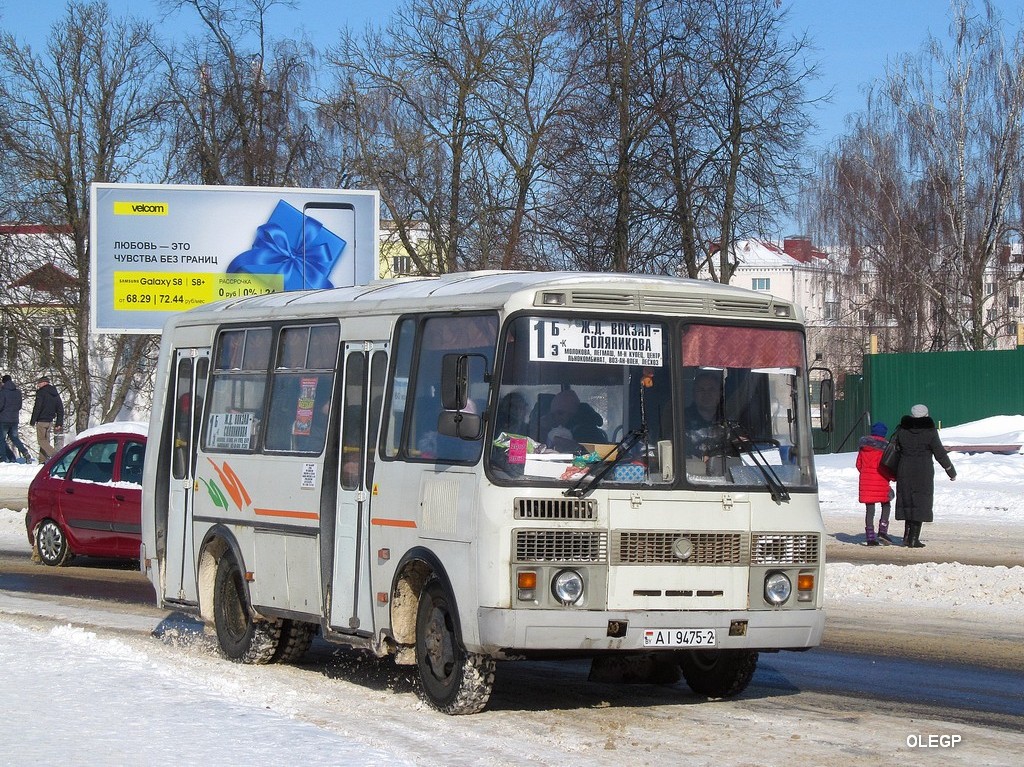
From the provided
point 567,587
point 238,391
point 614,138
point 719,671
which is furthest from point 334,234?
point 567,587

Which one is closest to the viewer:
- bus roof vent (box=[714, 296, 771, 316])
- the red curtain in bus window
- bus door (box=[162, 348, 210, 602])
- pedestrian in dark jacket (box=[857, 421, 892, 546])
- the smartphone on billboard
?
the red curtain in bus window

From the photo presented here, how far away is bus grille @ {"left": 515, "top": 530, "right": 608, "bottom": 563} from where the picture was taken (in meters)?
8.36

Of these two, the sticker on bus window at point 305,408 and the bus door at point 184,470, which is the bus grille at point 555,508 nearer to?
the sticker on bus window at point 305,408

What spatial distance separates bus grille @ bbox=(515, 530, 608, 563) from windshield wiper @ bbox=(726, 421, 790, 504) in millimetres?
1060

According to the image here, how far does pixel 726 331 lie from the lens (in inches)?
360

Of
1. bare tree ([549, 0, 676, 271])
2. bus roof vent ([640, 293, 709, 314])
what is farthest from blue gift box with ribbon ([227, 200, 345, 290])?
bus roof vent ([640, 293, 709, 314])

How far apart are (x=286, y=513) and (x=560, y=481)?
2837mm

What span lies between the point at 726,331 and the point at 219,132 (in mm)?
35202

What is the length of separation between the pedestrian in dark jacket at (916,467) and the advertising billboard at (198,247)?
490 inches

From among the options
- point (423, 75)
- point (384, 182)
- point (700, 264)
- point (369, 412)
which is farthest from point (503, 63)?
point (369, 412)

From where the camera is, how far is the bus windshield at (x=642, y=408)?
8570mm

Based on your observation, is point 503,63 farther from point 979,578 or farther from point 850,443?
point 979,578

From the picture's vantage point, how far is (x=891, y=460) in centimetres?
1936

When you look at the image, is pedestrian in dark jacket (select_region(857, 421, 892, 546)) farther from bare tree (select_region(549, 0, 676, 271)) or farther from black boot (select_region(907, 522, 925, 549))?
bare tree (select_region(549, 0, 676, 271))
